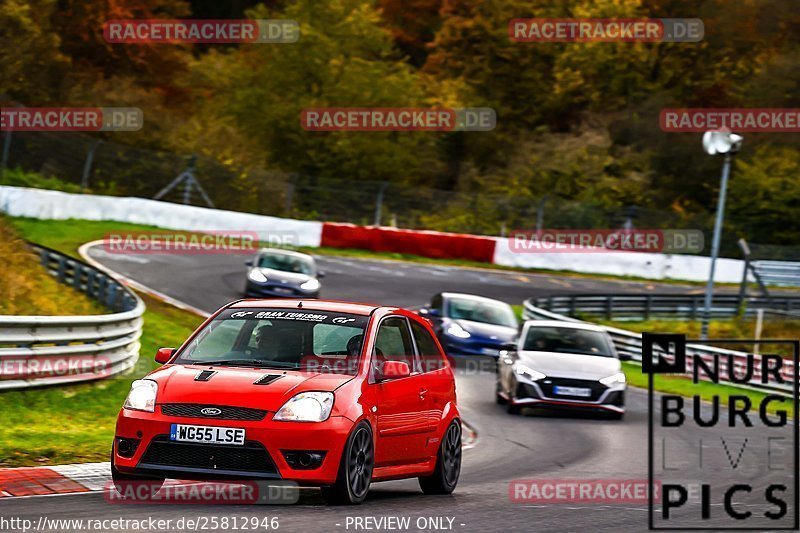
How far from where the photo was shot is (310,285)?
30.2 meters

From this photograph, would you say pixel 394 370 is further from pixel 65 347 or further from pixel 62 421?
pixel 65 347

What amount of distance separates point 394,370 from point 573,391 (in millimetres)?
9721

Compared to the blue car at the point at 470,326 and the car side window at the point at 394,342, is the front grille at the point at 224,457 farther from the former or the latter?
the blue car at the point at 470,326

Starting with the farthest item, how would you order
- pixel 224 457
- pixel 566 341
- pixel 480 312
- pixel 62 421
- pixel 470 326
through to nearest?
pixel 480 312 < pixel 470 326 < pixel 566 341 < pixel 62 421 < pixel 224 457

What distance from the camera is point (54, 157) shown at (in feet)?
155

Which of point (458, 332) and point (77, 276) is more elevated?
point (77, 276)

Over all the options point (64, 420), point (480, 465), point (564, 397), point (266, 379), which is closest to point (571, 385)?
point (564, 397)

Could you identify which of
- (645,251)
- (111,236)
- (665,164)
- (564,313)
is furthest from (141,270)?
(665,164)

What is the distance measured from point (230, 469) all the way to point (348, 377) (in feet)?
3.82

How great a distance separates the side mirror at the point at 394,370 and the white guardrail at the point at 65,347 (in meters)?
6.04

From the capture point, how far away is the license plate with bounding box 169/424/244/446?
878 centimetres

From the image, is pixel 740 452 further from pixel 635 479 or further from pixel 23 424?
pixel 23 424

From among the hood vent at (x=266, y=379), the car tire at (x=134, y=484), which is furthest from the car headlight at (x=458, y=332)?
the hood vent at (x=266, y=379)

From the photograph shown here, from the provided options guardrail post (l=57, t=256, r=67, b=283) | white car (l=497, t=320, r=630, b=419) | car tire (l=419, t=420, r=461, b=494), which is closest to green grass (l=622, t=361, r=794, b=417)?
white car (l=497, t=320, r=630, b=419)
